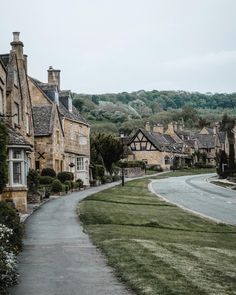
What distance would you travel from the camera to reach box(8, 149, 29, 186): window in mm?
27156

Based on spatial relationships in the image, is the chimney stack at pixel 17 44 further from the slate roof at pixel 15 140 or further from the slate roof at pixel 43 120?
the slate roof at pixel 15 140

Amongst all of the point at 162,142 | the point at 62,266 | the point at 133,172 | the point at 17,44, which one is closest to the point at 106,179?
the point at 133,172

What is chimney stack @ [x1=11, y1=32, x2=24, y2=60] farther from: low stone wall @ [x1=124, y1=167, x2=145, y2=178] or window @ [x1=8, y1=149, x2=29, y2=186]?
low stone wall @ [x1=124, y1=167, x2=145, y2=178]

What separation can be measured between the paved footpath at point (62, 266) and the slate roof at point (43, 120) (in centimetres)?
2426

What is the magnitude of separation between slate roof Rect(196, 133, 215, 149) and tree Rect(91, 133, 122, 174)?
2861 inches

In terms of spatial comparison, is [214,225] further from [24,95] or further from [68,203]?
[24,95]

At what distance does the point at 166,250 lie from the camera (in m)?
14.5

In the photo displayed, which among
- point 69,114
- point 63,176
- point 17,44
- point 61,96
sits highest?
point 17,44

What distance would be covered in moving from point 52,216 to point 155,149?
84.2m

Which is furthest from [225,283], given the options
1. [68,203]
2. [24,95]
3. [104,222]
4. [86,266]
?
[24,95]

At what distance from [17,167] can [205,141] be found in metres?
116

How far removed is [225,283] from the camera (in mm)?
10297

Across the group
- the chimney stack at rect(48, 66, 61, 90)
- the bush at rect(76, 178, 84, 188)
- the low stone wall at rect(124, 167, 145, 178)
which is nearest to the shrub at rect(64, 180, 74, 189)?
the bush at rect(76, 178, 84, 188)

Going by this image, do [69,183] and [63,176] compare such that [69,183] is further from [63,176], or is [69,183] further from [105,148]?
[105,148]
